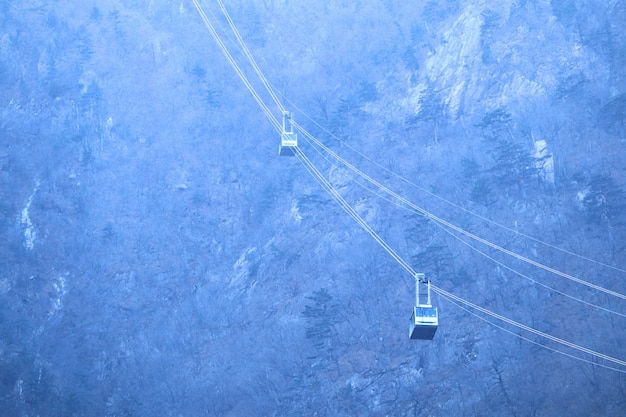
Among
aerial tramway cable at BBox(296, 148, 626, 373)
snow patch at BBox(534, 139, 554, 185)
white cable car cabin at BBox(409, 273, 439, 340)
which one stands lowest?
white cable car cabin at BBox(409, 273, 439, 340)

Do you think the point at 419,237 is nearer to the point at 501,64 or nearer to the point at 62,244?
the point at 501,64

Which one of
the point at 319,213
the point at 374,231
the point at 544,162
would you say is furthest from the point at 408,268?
the point at 544,162

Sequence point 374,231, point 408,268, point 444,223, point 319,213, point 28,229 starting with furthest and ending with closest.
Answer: point 28,229 → point 319,213 → point 374,231 → point 444,223 → point 408,268

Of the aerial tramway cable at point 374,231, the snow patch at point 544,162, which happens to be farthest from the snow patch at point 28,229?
the snow patch at point 544,162

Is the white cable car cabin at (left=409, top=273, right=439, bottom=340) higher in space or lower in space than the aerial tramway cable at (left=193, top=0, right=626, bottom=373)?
lower

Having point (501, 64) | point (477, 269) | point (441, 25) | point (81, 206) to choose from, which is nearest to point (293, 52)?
point (441, 25)

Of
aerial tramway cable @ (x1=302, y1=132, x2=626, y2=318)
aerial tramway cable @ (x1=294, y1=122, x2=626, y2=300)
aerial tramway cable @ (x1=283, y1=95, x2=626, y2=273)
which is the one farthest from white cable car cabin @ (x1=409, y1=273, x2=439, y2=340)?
aerial tramway cable @ (x1=283, y1=95, x2=626, y2=273)

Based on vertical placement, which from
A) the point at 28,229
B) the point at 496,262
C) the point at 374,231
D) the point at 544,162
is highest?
the point at 544,162

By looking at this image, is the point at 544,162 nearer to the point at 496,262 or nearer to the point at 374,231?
the point at 496,262

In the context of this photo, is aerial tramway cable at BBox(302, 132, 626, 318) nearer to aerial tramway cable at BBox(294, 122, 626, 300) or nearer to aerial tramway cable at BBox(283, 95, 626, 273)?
aerial tramway cable at BBox(294, 122, 626, 300)
